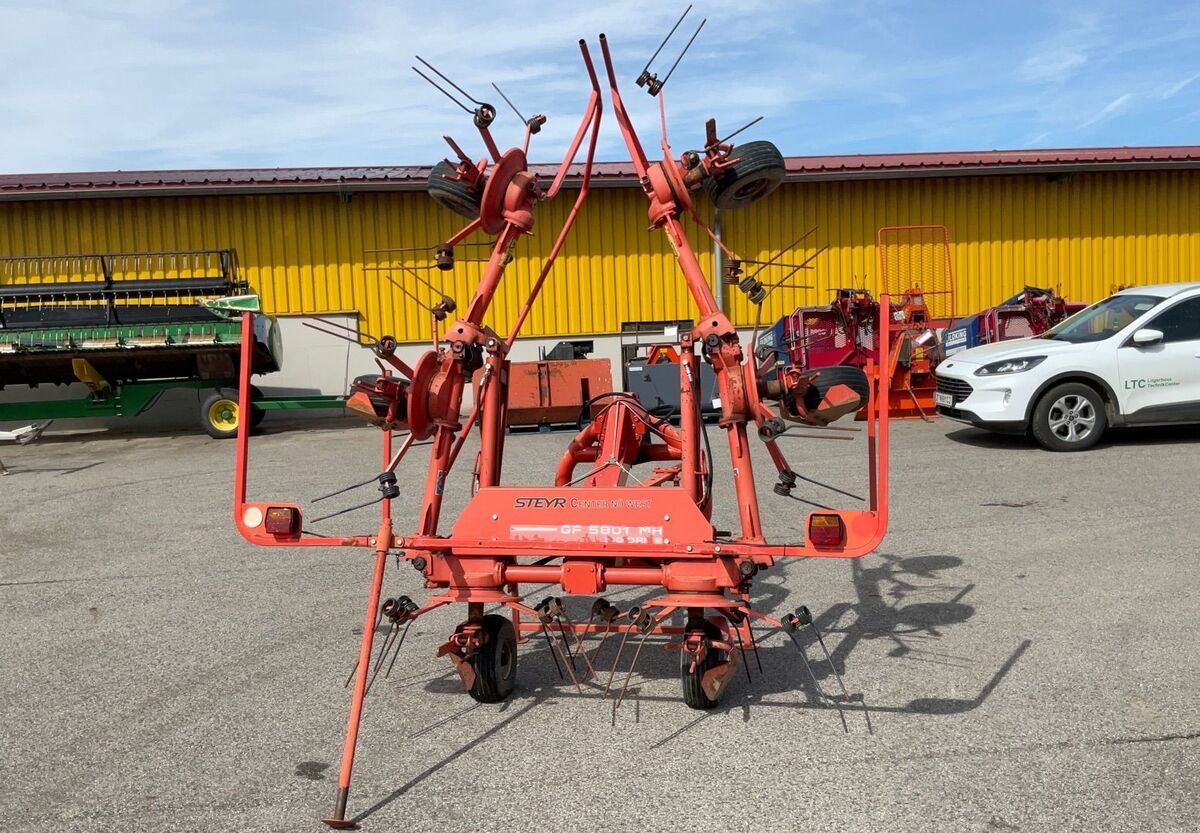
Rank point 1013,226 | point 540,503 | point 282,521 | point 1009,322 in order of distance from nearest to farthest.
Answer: point 282,521 → point 540,503 → point 1009,322 → point 1013,226

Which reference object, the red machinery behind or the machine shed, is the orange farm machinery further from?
the machine shed

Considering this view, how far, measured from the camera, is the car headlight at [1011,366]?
10492 mm

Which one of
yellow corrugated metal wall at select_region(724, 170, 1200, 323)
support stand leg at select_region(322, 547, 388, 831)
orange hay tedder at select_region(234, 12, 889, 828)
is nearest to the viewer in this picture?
support stand leg at select_region(322, 547, 388, 831)

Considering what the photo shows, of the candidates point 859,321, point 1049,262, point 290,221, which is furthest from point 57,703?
point 1049,262

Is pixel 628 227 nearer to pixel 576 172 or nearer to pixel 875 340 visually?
pixel 576 172

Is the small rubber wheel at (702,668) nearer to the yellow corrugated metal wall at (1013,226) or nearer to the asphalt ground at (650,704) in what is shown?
the asphalt ground at (650,704)

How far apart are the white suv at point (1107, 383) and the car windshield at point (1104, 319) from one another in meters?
0.12

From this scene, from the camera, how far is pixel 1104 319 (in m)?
11.1

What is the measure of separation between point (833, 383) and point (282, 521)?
7.13 feet

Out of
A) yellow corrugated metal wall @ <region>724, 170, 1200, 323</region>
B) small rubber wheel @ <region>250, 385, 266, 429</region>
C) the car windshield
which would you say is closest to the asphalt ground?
the car windshield

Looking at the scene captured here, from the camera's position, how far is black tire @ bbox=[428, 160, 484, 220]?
4.41 meters

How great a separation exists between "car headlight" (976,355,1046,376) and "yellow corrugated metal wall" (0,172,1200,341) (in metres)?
6.81

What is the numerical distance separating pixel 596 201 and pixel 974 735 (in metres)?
15.5

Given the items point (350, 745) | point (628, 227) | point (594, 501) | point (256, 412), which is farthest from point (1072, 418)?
point (256, 412)
